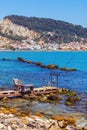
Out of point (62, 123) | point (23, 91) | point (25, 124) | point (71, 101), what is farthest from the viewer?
point (23, 91)

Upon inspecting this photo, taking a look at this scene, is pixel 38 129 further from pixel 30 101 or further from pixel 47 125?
pixel 30 101

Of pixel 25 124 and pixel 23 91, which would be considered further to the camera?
pixel 23 91

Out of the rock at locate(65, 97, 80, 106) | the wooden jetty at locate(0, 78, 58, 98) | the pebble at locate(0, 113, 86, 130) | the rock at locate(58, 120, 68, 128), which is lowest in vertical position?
the rock at locate(65, 97, 80, 106)

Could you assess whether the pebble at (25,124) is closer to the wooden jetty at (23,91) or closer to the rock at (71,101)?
the rock at (71,101)

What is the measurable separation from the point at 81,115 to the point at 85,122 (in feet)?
14.6

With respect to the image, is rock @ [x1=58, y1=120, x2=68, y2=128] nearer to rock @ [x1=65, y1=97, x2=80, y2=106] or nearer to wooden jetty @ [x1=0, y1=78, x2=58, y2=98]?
rock @ [x1=65, y1=97, x2=80, y2=106]

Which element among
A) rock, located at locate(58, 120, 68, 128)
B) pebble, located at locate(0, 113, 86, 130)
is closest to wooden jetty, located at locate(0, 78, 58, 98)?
rock, located at locate(58, 120, 68, 128)

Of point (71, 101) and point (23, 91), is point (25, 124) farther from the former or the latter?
point (23, 91)

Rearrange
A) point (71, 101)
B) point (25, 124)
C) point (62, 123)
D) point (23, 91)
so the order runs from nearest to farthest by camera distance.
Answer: point (25, 124), point (62, 123), point (71, 101), point (23, 91)

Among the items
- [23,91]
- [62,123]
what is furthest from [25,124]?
[23,91]

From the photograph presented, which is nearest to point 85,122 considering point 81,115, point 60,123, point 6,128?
point 81,115

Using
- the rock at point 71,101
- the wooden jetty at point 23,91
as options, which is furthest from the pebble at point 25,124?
the wooden jetty at point 23,91

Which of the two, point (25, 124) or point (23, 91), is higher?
point (25, 124)

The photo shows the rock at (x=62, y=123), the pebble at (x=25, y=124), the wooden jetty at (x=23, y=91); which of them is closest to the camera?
the pebble at (x=25, y=124)
